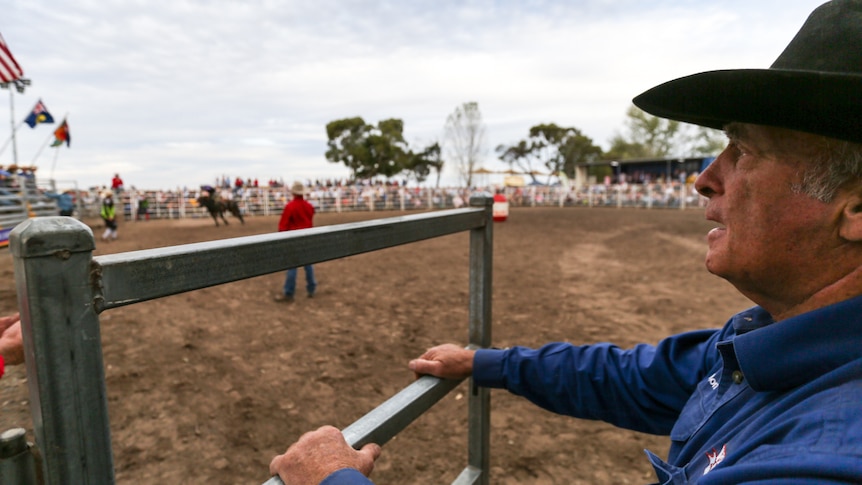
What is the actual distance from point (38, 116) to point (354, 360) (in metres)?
14.7

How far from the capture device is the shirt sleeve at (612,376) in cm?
150

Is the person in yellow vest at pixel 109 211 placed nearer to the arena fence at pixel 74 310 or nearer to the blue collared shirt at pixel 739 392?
the blue collared shirt at pixel 739 392

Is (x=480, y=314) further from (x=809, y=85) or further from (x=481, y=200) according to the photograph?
(x=809, y=85)

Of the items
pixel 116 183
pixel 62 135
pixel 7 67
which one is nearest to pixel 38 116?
pixel 62 135

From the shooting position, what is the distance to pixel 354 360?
4.52 meters

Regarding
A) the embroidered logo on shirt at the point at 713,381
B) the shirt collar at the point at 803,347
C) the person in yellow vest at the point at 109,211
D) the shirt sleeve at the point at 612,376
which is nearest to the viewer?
the shirt collar at the point at 803,347

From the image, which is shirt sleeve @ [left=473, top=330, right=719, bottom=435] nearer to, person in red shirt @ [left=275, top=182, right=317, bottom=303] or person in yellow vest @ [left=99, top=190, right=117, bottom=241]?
person in red shirt @ [left=275, top=182, right=317, bottom=303]

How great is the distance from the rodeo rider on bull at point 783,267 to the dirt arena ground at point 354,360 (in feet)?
3.69

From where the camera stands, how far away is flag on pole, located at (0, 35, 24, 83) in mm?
7541

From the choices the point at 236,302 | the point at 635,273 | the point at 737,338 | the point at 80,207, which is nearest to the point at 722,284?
the point at 635,273

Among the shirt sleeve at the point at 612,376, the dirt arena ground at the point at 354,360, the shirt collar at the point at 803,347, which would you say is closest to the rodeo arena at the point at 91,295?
the dirt arena ground at the point at 354,360

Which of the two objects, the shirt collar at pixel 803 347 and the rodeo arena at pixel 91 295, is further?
the shirt collar at pixel 803 347

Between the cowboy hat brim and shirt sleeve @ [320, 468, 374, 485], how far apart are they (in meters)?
1.02

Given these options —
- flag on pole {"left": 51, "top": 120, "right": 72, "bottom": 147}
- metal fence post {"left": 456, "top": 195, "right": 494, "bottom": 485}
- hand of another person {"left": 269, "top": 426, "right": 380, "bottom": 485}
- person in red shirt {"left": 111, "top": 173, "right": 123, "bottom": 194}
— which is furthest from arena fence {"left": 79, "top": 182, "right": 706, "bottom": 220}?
hand of another person {"left": 269, "top": 426, "right": 380, "bottom": 485}
